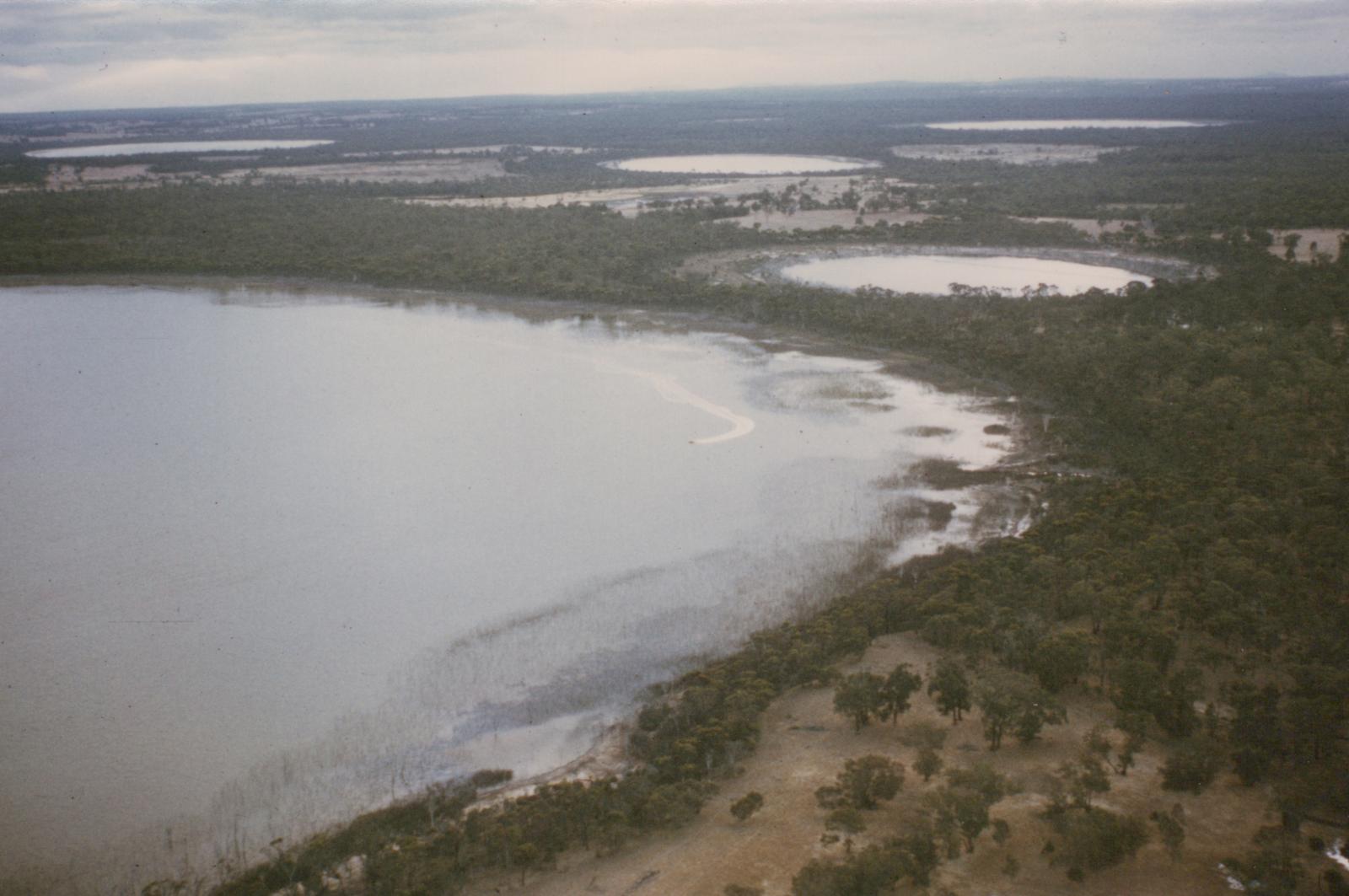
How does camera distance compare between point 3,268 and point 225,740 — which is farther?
point 3,268

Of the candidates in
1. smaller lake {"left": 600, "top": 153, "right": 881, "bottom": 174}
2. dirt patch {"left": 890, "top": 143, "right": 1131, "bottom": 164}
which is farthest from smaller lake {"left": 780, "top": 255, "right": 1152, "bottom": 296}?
dirt patch {"left": 890, "top": 143, "right": 1131, "bottom": 164}

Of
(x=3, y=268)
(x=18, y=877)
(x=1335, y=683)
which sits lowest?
(x=18, y=877)

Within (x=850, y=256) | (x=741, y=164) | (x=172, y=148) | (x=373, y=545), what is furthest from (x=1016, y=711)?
(x=172, y=148)

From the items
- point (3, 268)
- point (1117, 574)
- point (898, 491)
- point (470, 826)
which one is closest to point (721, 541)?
point (898, 491)

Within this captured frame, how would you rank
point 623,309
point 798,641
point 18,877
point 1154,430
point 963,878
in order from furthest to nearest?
point 623,309 < point 1154,430 < point 798,641 < point 18,877 < point 963,878

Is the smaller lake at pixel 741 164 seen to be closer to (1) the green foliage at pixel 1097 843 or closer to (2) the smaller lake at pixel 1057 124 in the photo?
(2) the smaller lake at pixel 1057 124

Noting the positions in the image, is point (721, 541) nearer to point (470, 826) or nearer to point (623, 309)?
point (470, 826)
